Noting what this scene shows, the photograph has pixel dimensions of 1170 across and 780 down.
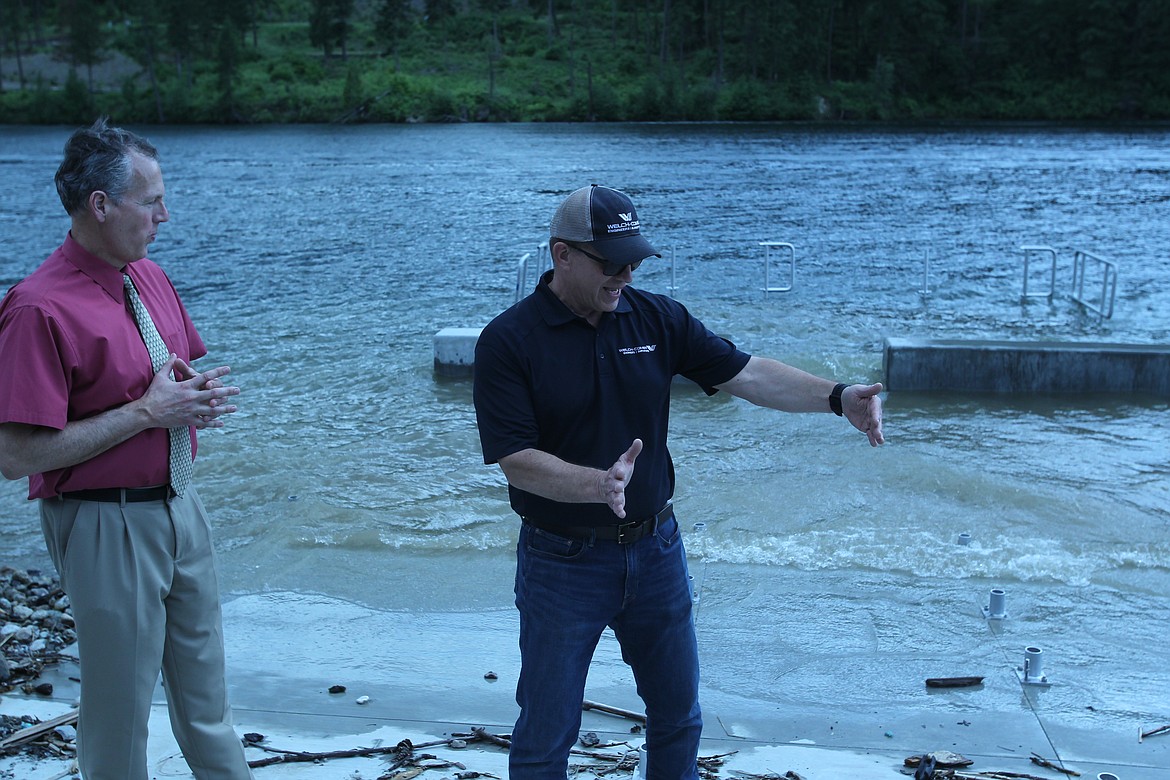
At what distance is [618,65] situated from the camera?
370 ft

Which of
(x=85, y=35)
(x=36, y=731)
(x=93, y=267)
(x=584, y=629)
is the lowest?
(x=36, y=731)

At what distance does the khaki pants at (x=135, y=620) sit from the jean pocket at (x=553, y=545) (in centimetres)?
109

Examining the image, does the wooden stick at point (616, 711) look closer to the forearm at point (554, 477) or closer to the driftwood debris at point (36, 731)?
the forearm at point (554, 477)

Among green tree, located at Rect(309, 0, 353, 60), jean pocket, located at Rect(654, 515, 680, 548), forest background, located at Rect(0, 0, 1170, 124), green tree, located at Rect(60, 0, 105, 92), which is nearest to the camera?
jean pocket, located at Rect(654, 515, 680, 548)

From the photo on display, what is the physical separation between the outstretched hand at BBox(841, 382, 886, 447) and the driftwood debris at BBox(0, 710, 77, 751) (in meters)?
3.28

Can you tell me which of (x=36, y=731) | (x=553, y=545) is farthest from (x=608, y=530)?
(x=36, y=731)

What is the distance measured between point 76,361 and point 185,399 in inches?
12.3

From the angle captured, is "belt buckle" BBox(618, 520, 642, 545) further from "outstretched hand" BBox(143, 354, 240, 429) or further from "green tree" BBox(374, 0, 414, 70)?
"green tree" BBox(374, 0, 414, 70)

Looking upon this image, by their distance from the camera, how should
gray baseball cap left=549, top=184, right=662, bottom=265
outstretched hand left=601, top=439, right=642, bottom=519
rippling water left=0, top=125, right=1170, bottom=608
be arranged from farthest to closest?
1. rippling water left=0, top=125, right=1170, bottom=608
2. gray baseball cap left=549, top=184, right=662, bottom=265
3. outstretched hand left=601, top=439, right=642, bottom=519

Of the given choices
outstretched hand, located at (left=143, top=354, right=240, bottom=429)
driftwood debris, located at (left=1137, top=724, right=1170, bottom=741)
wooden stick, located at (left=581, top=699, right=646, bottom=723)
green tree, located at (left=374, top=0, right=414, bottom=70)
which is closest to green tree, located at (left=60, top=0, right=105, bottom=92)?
green tree, located at (left=374, top=0, right=414, bottom=70)

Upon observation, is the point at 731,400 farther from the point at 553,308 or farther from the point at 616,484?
the point at 616,484

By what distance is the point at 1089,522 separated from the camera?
26.3ft

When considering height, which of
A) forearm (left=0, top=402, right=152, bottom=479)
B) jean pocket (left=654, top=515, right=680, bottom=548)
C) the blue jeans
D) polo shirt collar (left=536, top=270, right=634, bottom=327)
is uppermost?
polo shirt collar (left=536, top=270, right=634, bottom=327)

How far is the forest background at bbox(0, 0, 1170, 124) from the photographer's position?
9731cm
